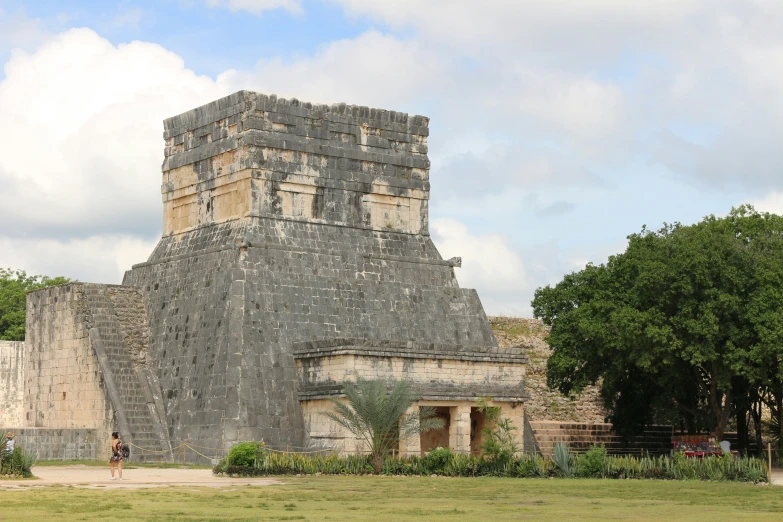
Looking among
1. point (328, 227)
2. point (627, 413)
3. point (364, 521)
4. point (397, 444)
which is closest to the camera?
point (364, 521)

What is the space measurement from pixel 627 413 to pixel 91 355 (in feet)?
43.3

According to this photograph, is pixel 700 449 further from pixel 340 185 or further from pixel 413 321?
pixel 340 185

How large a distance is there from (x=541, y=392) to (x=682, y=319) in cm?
1233

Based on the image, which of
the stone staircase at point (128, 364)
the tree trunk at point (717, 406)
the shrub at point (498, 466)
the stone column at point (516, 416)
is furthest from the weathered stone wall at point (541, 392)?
the shrub at point (498, 466)

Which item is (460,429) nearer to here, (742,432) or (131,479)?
(131,479)

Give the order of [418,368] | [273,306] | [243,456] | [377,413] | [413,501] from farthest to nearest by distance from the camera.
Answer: [273,306] → [418,368] → [377,413] → [243,456] → [413,501]

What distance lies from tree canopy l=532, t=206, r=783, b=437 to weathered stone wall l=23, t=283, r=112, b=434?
1061 cm

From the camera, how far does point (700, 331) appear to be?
26.6 metres

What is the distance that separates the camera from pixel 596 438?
1291 inches

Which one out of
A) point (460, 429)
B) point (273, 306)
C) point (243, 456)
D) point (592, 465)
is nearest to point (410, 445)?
point (460, 429)

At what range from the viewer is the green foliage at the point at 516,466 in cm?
2100

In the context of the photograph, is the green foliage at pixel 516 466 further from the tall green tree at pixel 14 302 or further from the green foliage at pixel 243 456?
the tall green tree at pixel 14 302

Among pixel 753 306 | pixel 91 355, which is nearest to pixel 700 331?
pixel 753 306

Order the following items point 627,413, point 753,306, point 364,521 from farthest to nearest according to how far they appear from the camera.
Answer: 1. point 627,413
2. point 753,306
3. point 364,521
